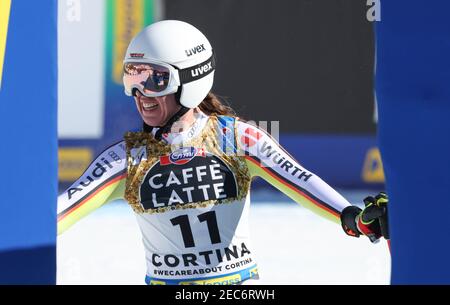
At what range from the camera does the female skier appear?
3303 millimetres

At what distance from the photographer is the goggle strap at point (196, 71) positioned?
3354 mm

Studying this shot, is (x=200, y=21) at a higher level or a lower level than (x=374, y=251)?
higher

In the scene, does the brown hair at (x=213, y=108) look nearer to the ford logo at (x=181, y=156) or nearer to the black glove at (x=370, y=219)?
the ford logo at (x=181, y=156)

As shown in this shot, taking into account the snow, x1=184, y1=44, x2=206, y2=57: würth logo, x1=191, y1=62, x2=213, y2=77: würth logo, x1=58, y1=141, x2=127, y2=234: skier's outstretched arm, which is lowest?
the snow
